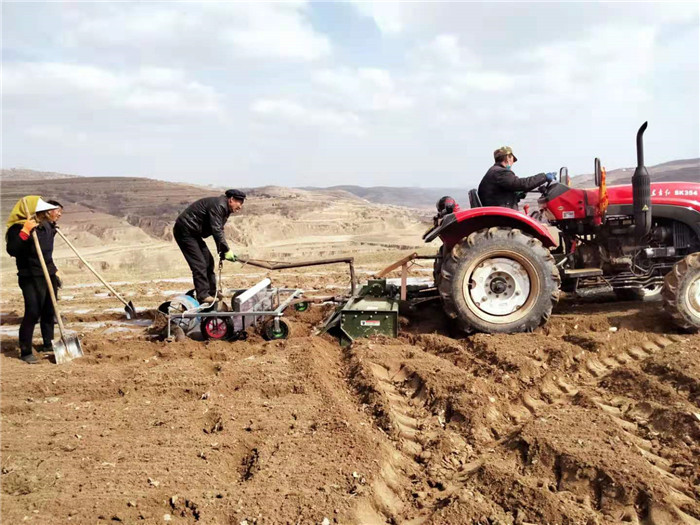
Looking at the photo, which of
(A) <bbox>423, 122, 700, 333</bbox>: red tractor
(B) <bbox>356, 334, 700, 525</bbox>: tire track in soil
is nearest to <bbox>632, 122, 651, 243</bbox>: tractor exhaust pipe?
(A) <bbox>423, 122, 700, 333</bbox>: red tractor

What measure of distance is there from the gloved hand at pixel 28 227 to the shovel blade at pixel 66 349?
1.04 m

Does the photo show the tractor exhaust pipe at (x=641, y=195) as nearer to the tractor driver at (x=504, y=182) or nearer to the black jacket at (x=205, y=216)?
the tractor driver at (x=504, y=182)

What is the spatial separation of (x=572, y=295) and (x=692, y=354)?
1.95 metres

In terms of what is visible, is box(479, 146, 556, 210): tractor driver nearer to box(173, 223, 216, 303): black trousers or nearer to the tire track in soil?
the tire track in soil

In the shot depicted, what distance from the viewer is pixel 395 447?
9.62 feet

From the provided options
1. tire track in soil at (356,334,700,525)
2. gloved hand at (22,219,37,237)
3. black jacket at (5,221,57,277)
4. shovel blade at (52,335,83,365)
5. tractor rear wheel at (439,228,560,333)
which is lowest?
tire track in soil at (356,334,700,525)

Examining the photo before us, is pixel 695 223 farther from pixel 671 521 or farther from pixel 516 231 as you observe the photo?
pixel 671 521

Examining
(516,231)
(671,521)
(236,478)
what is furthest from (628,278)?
(236,478)

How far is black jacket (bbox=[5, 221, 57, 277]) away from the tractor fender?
3799mm

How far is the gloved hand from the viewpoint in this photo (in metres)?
4.79

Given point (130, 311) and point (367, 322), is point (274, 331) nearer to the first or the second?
point (367, 322)

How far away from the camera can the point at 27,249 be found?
489 centimetres

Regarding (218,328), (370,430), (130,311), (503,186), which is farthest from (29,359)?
(503,186)

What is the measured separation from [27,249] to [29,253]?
0.04 metres
